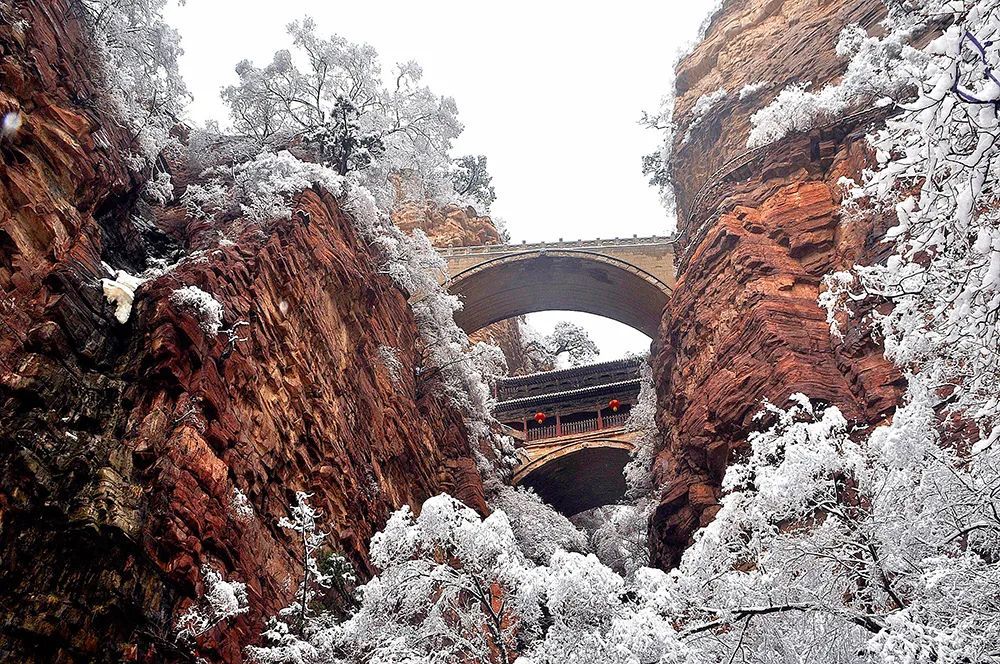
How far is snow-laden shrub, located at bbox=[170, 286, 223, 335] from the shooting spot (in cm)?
1222

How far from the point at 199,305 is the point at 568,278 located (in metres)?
23.3

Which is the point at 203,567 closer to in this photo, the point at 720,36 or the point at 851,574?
the point at 851,574

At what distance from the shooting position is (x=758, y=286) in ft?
63.7

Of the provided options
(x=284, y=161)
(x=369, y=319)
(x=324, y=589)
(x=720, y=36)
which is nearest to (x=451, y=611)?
(x=324, y=589)

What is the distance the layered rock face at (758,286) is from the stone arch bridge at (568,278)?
462 cm

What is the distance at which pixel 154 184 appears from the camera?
55.9 feet

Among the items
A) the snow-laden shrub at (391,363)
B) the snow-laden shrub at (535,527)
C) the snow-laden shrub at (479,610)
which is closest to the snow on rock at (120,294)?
the snow-laden shrub at (479,610)

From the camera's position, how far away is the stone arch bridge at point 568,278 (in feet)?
106

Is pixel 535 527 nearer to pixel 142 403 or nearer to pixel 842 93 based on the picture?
pixel 142 403

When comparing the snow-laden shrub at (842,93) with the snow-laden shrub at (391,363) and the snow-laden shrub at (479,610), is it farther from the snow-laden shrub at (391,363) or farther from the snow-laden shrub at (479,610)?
the snow-laden shrub at (479,610)

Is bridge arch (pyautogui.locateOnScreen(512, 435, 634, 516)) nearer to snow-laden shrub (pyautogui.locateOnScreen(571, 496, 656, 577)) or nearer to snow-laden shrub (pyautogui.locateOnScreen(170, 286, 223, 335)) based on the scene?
snow-laden shrub (pyautogui.locateOnScreen(571, 496, 656, 577))

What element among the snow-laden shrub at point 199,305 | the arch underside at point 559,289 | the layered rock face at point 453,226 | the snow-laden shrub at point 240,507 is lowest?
the snow-laden shrub at point 240,507

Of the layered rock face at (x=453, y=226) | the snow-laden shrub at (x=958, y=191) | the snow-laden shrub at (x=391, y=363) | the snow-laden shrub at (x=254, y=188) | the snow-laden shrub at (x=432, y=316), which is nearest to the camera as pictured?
the snow-laden shrub at (x=958, y=191)

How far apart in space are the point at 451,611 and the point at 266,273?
7.79 metres
